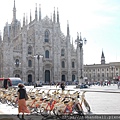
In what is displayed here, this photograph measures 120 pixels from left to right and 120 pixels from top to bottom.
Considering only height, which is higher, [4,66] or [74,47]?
[74,47]

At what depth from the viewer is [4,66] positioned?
6025 centimetres

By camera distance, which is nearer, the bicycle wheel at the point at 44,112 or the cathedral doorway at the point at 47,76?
the bicycle wheel at the point at 44,112

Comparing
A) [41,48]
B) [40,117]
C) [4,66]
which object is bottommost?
[40,117]

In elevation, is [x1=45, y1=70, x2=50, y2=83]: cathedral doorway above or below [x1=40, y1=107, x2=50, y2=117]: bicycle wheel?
above

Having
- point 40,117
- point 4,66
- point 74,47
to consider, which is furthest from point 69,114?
point 74,47

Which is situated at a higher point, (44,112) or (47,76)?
(47,76)

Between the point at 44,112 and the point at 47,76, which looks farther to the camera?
the point at 47,76

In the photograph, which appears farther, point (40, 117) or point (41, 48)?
point (41, 48)

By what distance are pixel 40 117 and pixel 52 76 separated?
186 feet

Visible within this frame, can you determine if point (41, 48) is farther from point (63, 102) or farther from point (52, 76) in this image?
point (63, 102)

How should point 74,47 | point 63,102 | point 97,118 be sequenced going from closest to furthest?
1. point 97,118
2. point 63,102
3. point 74,47

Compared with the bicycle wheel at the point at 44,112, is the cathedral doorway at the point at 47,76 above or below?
above

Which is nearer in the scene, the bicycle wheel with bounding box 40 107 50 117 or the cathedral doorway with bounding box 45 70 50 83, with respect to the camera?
the bicycle wheel with bounding box 40 107 50 117

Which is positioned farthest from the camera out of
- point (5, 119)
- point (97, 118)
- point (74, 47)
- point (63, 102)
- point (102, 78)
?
point (102, 78)
